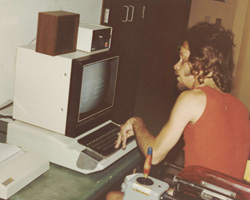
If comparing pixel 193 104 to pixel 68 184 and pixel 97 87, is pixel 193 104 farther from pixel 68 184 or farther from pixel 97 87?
pixel 68 184

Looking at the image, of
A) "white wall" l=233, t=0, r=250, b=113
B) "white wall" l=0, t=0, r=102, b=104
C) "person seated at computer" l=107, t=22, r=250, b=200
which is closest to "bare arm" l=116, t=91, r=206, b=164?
"person seated at computer" l=107, t=22, r=250, b=200

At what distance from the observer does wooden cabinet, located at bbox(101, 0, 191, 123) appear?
373 centimetres

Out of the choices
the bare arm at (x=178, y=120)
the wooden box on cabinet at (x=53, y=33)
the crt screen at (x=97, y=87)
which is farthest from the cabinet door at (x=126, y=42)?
the bare arm at (x=178, y=120)

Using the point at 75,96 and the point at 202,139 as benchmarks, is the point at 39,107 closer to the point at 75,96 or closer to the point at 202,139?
the point at 75,96

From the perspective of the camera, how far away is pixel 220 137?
6.02 ft

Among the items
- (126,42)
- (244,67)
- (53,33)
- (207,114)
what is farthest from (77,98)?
(244,67)

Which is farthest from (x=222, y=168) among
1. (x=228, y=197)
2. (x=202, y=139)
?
(x=228, y=197)

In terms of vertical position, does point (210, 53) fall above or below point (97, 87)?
above

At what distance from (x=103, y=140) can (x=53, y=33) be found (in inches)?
23.0

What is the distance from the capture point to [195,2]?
5.77 m

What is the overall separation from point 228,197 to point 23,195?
2.62 feet

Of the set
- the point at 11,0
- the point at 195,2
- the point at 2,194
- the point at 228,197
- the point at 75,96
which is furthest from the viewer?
the point at 195,2

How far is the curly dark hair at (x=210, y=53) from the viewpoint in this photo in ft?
6.37

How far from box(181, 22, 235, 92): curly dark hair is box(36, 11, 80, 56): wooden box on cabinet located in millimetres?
605
